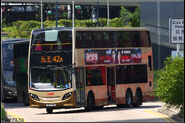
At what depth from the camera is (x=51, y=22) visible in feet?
247

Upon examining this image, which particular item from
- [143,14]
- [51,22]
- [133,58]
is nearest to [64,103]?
[133,58]

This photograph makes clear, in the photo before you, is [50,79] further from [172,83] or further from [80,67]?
[172,83]

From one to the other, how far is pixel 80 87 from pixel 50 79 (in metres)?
1.38

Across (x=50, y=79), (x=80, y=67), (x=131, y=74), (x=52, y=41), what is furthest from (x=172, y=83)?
(x=131, y=74)

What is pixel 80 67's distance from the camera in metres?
29.6

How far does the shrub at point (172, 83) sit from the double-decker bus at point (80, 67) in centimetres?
633

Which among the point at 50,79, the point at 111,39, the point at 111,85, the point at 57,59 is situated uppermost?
the point at 111,39

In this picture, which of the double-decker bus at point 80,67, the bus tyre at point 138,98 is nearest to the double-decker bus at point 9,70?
the bus tyre at point 138,98

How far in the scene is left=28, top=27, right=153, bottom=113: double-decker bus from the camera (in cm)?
2928

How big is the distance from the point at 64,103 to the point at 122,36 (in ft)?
17.9

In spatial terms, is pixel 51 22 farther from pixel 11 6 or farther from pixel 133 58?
pixel 133 58

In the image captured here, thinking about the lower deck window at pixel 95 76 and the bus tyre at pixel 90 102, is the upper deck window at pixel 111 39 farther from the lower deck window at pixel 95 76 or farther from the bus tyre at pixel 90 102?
the bus tyre at pixel 90 102

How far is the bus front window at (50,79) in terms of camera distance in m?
29.2

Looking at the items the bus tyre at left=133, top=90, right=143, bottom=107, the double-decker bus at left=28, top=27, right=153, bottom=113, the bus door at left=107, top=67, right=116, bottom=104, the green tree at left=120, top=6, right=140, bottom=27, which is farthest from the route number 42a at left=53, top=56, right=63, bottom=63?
the green tree at left=120, top=6, right=140, bottom=27
